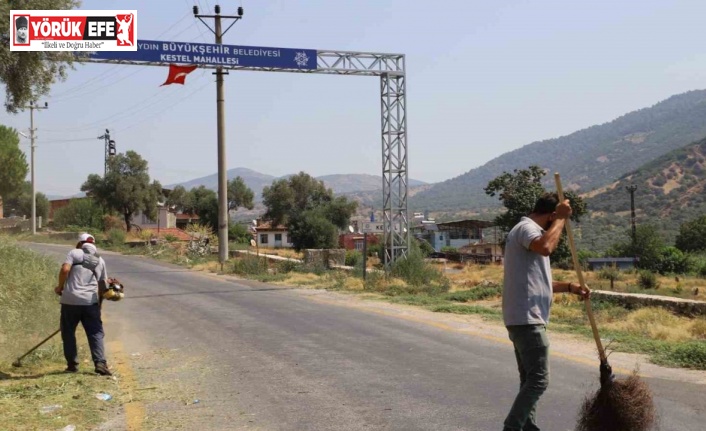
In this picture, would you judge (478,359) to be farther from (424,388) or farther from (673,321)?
(673,321)

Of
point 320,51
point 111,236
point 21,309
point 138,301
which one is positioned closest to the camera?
point 21,309

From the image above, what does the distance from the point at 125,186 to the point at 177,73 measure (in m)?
41.8

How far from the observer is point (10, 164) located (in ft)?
176

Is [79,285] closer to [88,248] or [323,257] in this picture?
[88,248]

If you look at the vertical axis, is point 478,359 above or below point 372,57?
below

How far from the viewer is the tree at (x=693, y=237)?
213ft

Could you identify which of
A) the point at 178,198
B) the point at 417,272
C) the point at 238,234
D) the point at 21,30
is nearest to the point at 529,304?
the point at 21,30

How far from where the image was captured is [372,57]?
25906mm

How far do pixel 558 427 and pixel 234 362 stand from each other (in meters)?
4.58

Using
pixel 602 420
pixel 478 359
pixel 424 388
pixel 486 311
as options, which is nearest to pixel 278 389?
pixel 424 388

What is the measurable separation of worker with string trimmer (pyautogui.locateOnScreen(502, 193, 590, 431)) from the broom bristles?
53 centimetres

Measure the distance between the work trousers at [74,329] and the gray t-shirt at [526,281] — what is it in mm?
5389

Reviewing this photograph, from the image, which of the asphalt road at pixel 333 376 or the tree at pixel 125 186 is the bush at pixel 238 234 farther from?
the asphalt road at pixel 333 376

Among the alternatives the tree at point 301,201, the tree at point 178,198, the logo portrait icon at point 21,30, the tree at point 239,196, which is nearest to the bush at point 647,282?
the logo portrait icon at point 21,30
